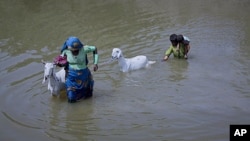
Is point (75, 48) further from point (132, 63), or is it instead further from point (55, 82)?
point (132, 63)

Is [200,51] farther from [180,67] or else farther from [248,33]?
[248,33]

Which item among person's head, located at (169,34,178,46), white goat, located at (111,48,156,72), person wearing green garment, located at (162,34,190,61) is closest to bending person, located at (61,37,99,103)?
white goat, located at (111,48,156,72)

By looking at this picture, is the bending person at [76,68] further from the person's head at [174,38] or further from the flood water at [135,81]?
the person's head at [174,38]

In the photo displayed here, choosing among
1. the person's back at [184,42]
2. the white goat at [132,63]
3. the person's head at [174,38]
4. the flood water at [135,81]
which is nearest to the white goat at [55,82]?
the flood water at [135,81]

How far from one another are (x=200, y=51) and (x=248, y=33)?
272cm

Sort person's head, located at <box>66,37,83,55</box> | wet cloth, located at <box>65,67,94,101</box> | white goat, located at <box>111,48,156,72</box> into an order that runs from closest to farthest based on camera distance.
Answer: person's head, located at <box>66,37,83,55</box> → wet cloth, located at <box>65,67,94,101</box> → white goat, located at <box>111,48,156,72</box>

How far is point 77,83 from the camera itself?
766 centimetres

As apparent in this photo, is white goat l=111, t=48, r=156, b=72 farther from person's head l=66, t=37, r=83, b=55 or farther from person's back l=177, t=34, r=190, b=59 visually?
person's head l=66, t=37, r=83, b=55

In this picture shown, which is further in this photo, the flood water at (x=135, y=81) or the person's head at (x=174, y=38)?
the person's head at (x=174, y=38)

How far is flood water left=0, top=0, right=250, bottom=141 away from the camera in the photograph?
6.84 metres

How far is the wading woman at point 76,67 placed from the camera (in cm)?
738

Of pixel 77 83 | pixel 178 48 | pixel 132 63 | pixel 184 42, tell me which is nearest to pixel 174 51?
pixel 178 48

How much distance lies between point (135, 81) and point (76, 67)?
2.02m

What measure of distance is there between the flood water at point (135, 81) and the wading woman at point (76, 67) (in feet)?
0.97
